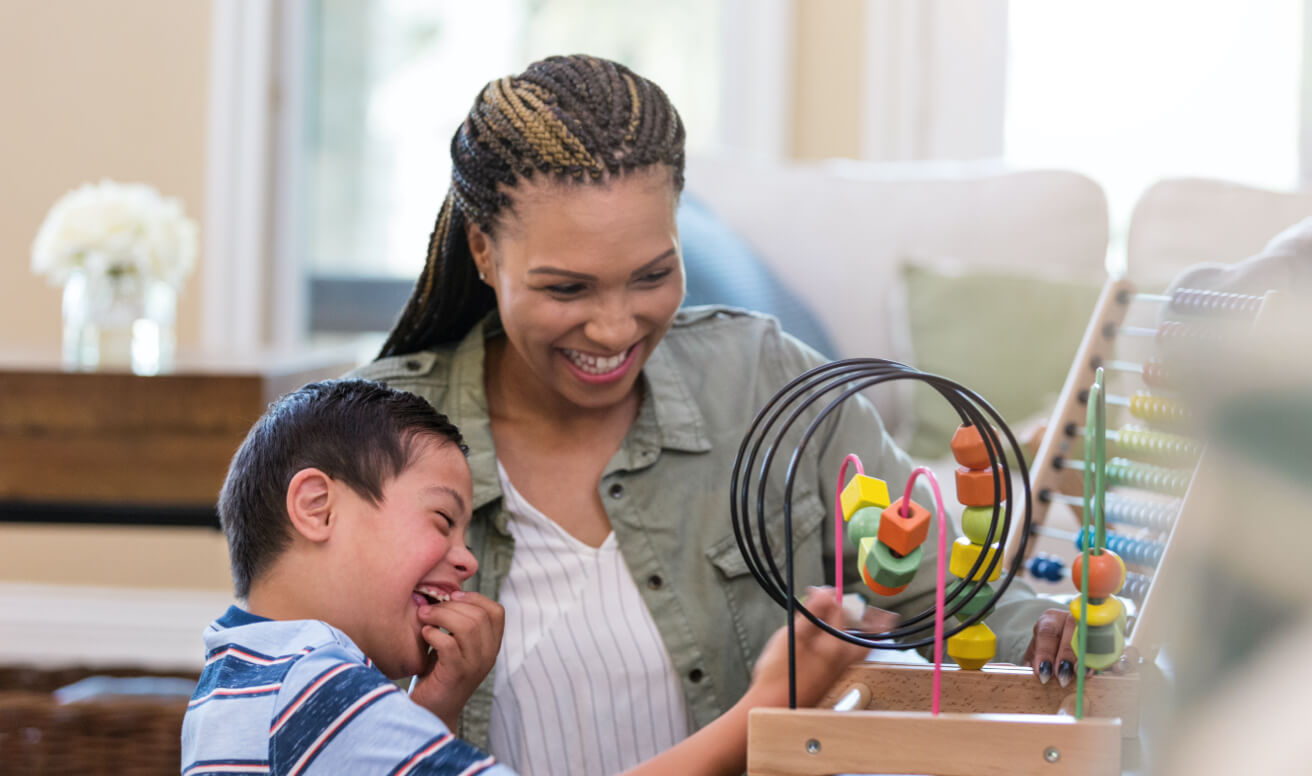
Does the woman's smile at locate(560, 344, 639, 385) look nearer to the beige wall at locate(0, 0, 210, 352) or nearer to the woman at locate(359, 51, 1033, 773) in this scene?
the woman at locate(359, 51, 1033, 773)

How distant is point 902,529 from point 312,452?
498 mm

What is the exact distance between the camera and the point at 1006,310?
224 cm

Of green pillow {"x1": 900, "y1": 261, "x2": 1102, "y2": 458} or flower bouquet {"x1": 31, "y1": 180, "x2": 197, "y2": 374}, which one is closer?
green pillow {"x1": 900, "y1": 261, "x2": 1102, "y2": 458}

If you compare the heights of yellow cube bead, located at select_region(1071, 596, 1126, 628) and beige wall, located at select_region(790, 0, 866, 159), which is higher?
beige wall, located at select_region(790, 0, 866, 159)

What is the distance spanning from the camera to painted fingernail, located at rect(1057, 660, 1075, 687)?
92cm

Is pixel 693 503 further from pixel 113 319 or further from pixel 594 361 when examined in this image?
pixel 113 319

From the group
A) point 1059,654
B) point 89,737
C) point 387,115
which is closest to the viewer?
point 1059,654

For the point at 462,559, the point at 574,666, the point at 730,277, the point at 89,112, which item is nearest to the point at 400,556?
the point at 462,559

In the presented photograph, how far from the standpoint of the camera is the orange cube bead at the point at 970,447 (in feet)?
3.07

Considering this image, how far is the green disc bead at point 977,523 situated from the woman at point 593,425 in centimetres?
34

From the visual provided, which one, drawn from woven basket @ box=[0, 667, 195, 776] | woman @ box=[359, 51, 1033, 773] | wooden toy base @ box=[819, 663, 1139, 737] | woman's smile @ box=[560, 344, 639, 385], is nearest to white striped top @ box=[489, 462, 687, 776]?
woman @ box=[359, 51, 1033, 773]

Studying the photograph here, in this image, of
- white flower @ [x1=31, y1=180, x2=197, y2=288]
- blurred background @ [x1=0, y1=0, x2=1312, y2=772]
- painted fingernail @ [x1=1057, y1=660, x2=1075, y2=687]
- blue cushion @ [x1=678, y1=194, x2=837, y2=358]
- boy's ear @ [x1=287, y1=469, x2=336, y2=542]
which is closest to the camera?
painted fingernail @ [x1=1057, y1=660, x2=1075, y2=687]

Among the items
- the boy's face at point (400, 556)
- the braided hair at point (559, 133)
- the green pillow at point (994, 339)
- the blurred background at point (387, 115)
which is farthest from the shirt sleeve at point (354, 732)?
the blurred background at point (387, 115)

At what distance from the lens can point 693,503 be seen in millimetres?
1384
